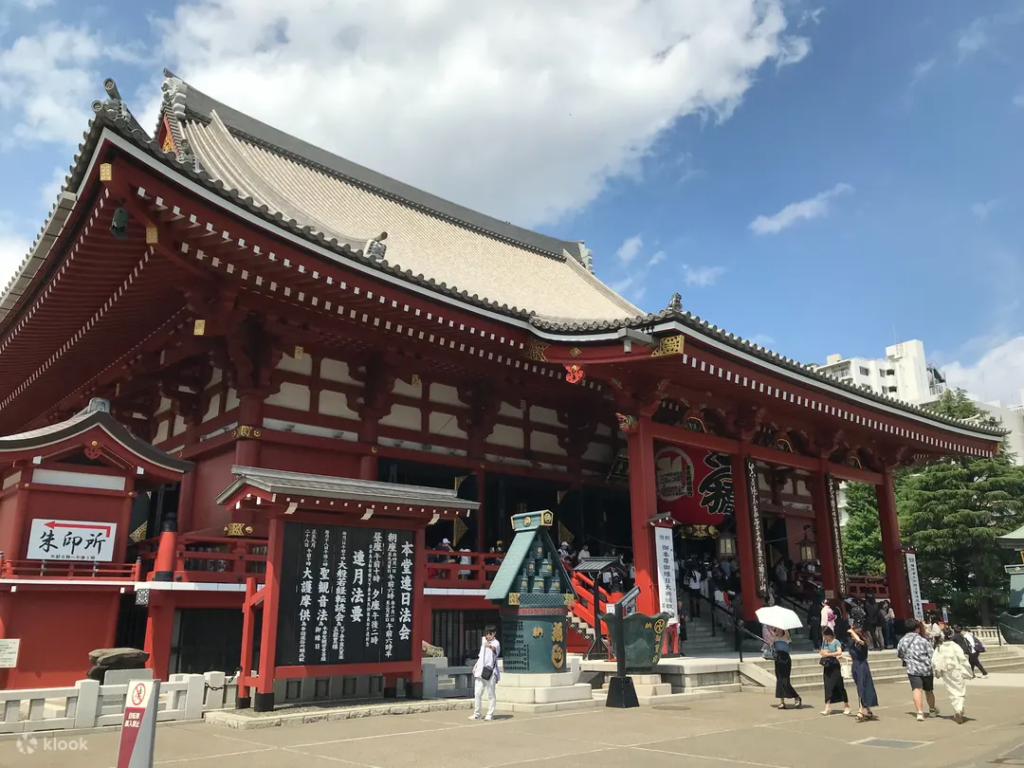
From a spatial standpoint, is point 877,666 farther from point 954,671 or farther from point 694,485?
point 954,671

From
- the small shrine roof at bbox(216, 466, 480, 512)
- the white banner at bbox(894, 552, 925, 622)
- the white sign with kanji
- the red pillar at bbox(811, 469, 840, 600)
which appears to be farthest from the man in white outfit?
the white banner at bbox(894, 552, 925, 622)

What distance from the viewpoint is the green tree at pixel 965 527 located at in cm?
3228

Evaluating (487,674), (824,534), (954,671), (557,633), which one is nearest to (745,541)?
(824,534)

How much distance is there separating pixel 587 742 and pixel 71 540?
8310mm

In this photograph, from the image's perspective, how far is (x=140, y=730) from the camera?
5188 millimetres

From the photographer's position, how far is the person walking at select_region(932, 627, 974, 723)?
10.5 meters

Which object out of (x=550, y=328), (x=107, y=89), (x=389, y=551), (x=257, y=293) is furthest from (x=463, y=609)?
(x=107, y=89)

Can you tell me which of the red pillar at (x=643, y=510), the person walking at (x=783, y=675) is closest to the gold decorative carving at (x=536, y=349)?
the red pillar at (x=643, y=510)

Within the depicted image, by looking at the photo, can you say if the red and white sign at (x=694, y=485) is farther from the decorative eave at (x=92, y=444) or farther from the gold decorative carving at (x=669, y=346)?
the decorative eave at (x=92, y=444)

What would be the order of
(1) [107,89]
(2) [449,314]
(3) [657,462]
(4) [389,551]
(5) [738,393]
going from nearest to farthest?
(1) [107,89] → (4) [389,551] → (2) [449,314] → (5) [738,393] → (3) [657,462]

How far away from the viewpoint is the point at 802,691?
540 inches

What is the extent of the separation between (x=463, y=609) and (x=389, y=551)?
388 centimetres

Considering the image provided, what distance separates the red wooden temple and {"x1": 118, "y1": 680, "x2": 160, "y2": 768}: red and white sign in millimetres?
4843

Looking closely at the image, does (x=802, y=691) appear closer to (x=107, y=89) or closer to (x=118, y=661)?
(x=118, y=661)
